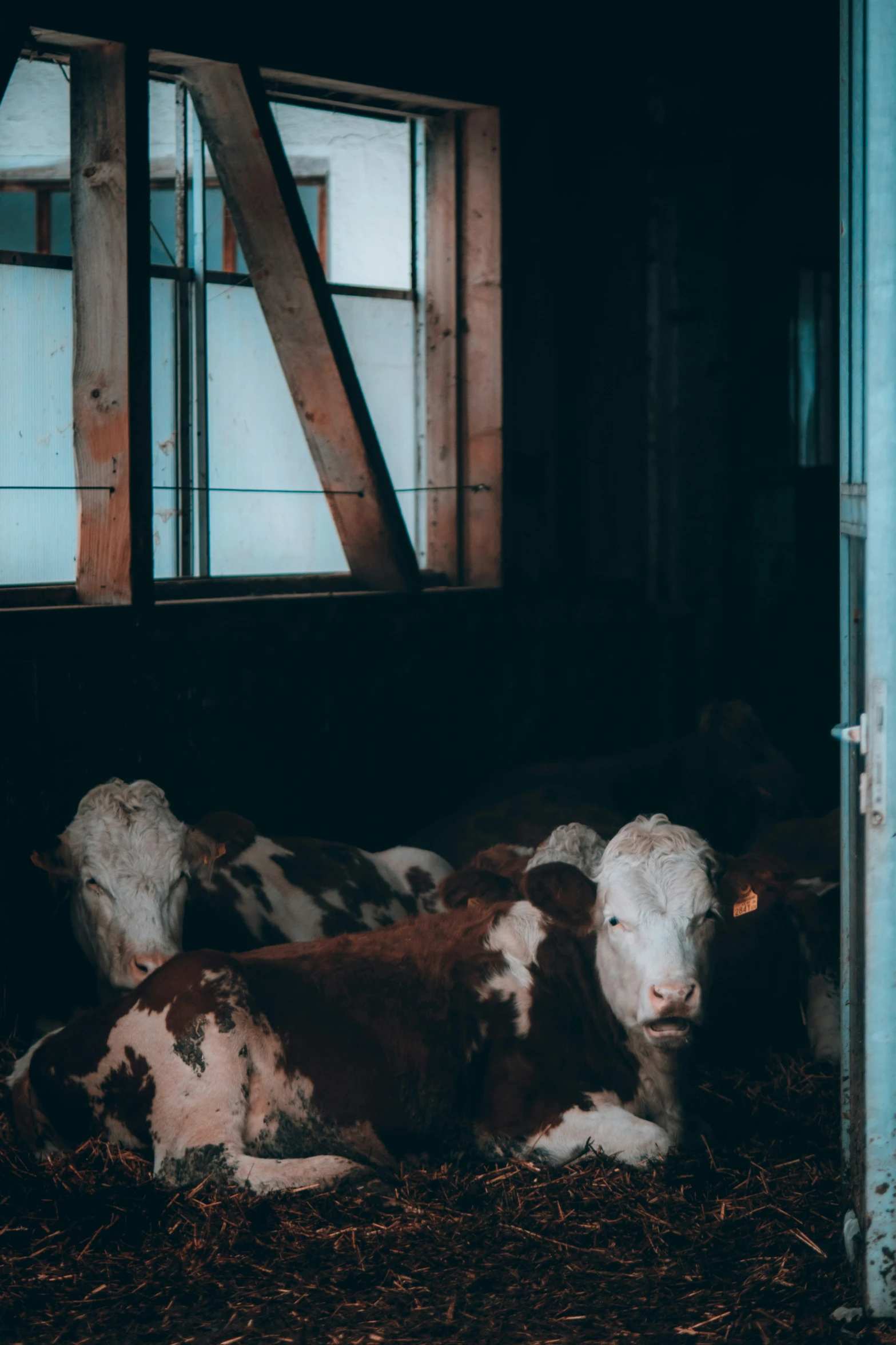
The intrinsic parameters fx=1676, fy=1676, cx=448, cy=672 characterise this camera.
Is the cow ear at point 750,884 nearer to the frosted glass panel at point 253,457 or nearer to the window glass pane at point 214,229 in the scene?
the frosted glass panel at point 253,457

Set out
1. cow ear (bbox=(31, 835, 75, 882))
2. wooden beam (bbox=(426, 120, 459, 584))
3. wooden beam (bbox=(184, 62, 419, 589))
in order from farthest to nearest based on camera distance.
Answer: wooden beam (bbox=(426, 120, 459, 584))
wooden beam (bbox=(184, 62, 419, 589))
cow ear (bbox=(31, 835, 75, 882))

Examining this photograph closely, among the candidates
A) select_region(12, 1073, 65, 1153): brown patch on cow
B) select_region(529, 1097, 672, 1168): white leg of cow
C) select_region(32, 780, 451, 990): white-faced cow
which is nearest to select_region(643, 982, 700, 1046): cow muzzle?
select_region(529, 1097, 672, 1168): white leg of cow

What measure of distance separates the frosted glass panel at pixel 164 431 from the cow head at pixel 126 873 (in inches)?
73.1

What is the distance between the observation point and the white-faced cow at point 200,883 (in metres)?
5.47

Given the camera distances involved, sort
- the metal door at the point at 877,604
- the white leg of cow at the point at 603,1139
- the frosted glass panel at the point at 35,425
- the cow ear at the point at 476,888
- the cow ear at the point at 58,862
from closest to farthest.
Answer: the metal door at the point at 877,604 < the white leg of cow at the point at 603,1139 < the cow ear at the point at 476,888 < the cow ear at the point at 58,862 < the frosted glass panel at the point at 35,425

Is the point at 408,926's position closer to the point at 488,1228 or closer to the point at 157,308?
the point at 488,1228

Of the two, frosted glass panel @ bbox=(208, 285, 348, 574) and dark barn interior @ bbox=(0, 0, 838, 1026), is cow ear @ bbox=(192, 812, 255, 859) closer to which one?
dark barn interior @ bbox=(0, 0, 838, 1026)

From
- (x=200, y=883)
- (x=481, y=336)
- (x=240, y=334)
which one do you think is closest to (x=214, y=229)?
(x=240, y=334)

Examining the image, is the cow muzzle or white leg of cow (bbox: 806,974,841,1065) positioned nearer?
the cow muzzle

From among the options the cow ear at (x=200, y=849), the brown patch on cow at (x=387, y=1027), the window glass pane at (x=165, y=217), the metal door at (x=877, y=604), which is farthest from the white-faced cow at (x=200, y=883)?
the window glass pane at (x=165, y=217)

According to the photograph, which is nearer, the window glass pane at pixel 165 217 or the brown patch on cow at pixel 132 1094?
the brown patch on cow at pixel 132 1094

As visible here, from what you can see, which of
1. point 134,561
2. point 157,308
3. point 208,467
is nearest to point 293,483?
point 208,467

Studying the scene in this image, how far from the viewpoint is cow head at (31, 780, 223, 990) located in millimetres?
5410

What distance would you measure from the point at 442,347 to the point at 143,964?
4.16m
